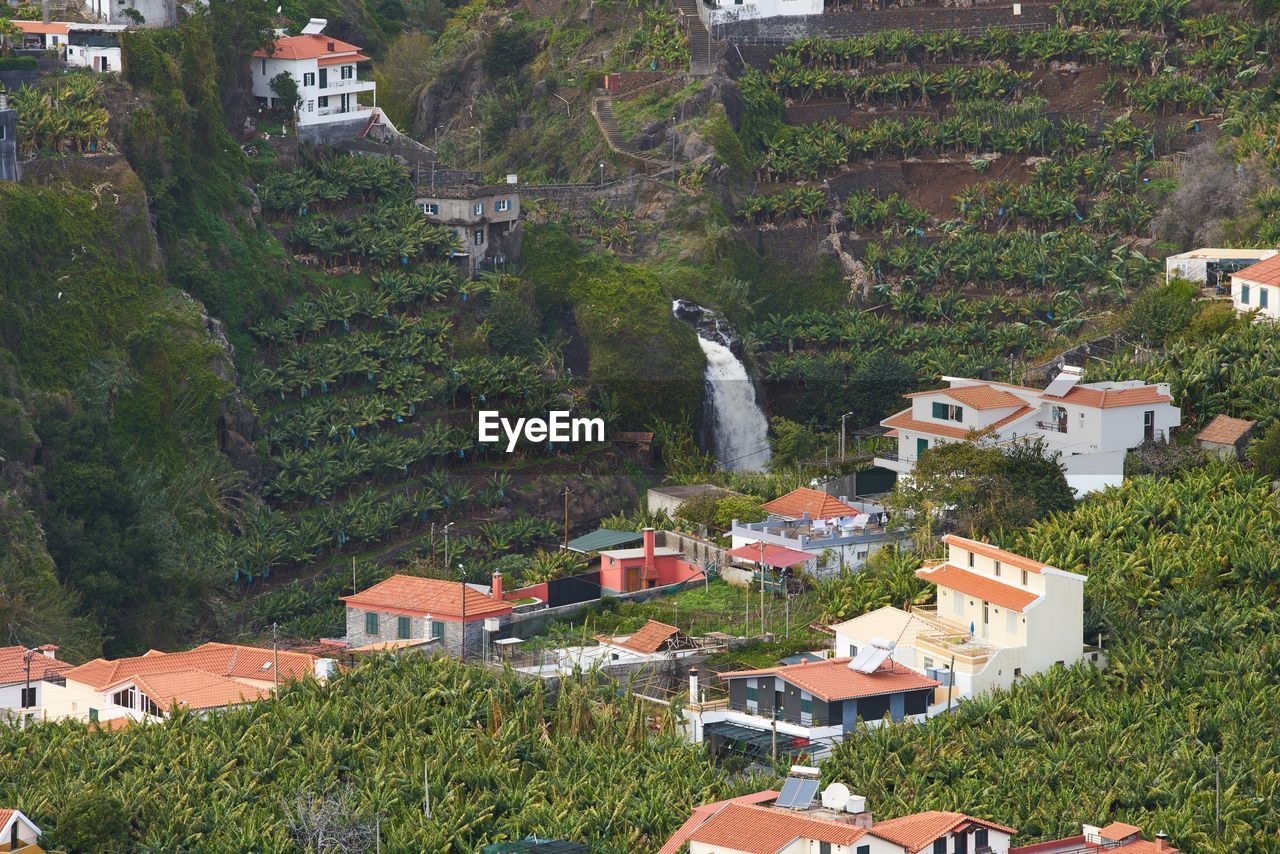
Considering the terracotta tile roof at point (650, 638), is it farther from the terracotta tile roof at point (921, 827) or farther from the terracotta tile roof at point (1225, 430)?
the terracotta tile roof at point (1225, 430)

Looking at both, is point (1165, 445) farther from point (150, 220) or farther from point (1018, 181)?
point (150, 220)

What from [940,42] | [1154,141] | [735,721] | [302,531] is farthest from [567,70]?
[735,721]

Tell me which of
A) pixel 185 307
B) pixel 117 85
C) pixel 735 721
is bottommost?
pixel 735 721

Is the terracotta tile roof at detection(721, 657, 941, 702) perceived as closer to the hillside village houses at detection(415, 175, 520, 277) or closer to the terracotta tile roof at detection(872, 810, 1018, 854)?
the terracotta tile roof at detection(872, 810, 1018, 854)

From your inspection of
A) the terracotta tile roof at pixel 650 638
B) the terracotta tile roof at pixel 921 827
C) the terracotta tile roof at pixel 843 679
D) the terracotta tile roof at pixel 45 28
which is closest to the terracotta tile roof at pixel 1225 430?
the terracotta tile roof at pixel 650 638

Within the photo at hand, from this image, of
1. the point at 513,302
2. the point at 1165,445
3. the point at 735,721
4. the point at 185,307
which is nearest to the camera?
the point at 735,721

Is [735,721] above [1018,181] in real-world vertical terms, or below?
below
